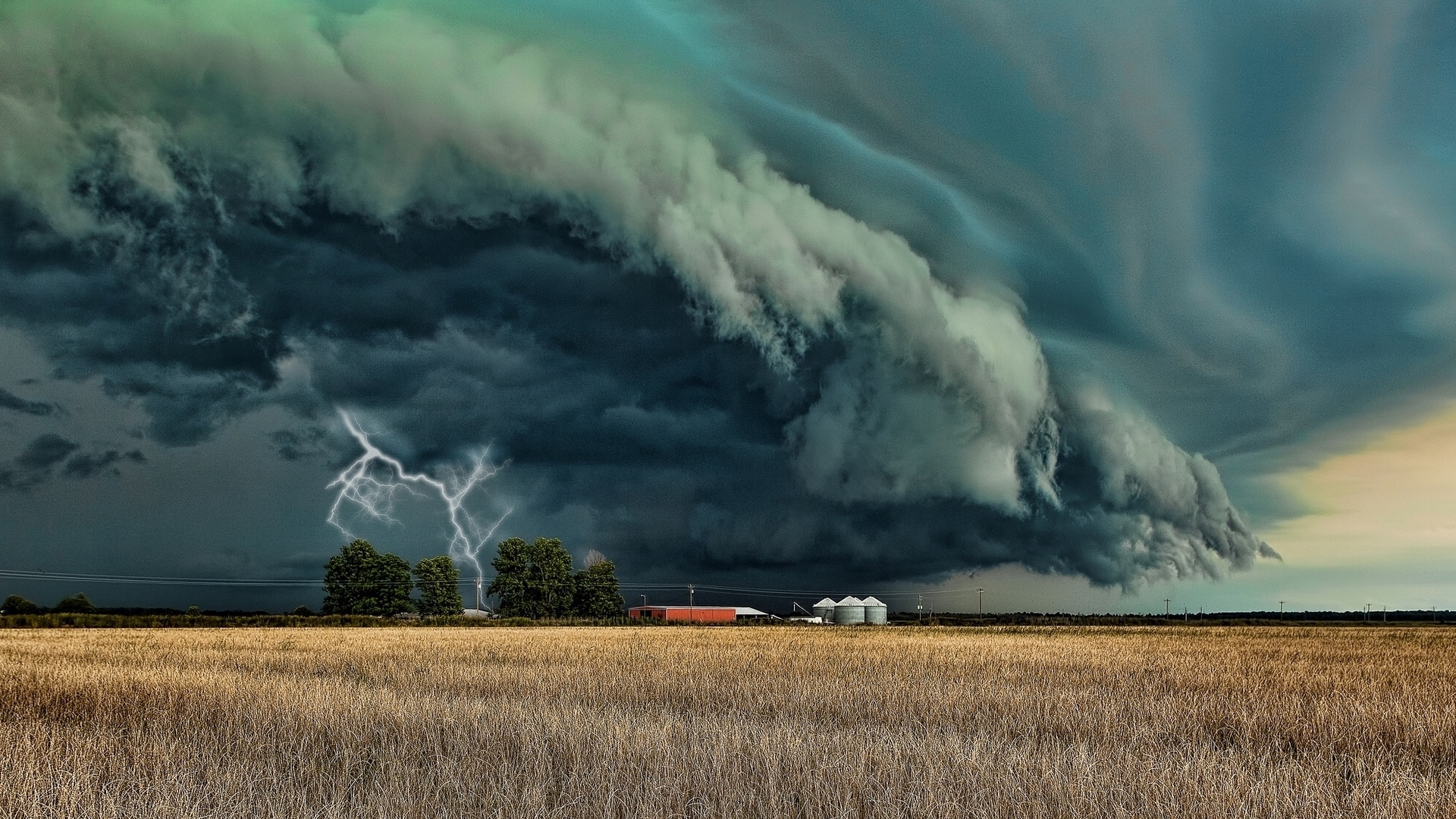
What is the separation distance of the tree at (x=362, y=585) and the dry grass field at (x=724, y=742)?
10062 cm

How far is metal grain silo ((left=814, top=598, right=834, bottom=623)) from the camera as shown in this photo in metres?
126

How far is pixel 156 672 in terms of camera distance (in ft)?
59.4

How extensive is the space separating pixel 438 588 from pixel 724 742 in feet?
386

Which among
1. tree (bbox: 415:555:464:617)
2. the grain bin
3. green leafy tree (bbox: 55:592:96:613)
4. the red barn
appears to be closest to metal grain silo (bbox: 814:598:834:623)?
the grain bin

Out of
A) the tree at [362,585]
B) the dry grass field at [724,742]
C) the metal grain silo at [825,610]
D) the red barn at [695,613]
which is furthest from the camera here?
the red barn at [695,613]

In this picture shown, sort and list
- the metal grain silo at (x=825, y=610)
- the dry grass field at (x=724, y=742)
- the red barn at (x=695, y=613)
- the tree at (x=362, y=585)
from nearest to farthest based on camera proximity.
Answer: the dry grass field at (x=724, y=742) → the tree at (x=362, y=585) → the metal grain silo at (x=825, y=610) → the red barn at (x=695, y=613)

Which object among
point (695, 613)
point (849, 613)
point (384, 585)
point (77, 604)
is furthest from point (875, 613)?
point (77, 604)

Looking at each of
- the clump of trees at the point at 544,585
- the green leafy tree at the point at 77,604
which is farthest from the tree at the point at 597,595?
the green leafy tree at the point at 77,604

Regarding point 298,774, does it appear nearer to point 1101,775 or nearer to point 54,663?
point 1101,775

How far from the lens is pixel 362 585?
113750 mm

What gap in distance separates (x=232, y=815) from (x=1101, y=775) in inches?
250

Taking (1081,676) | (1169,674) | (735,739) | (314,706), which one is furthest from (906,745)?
(1169,674)

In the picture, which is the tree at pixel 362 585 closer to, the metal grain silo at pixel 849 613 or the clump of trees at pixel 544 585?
the clump of trees at pixel 544 585

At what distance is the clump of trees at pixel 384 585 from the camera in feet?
372
